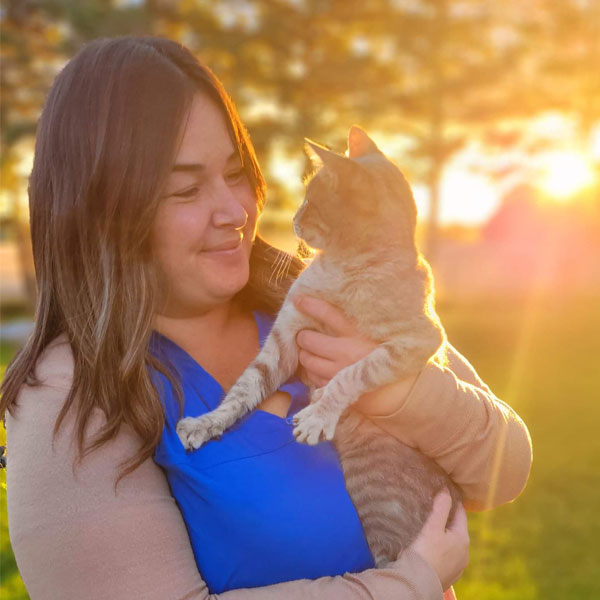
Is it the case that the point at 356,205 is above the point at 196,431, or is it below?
above

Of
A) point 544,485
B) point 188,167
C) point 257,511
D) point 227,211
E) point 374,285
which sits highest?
point 188,167

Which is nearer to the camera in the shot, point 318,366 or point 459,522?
point 459,522

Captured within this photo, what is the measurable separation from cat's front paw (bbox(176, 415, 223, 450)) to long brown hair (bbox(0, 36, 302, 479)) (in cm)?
6

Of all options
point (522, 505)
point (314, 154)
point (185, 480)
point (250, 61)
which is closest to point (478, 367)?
point (522, 505)

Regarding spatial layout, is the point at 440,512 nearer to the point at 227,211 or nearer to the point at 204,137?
the point at 227,211

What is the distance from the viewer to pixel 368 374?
76.9 inches

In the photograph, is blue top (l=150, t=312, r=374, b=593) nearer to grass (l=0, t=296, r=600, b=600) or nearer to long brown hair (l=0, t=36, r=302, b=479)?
long brown hair (l=0, t=36, r=302, b=479)

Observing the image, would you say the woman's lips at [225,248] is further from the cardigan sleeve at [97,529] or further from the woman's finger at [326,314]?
the cardigan sleeve at [97,529]

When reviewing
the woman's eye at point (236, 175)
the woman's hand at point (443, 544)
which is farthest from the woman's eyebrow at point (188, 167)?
the woman's hand at point (443, 544)

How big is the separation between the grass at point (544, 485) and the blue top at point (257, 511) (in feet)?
4.09

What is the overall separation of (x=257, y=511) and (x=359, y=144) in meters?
1.51

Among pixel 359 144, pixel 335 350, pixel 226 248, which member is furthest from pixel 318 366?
pixel 359 144

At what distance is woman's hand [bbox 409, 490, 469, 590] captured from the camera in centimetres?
174

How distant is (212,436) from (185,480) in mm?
141
